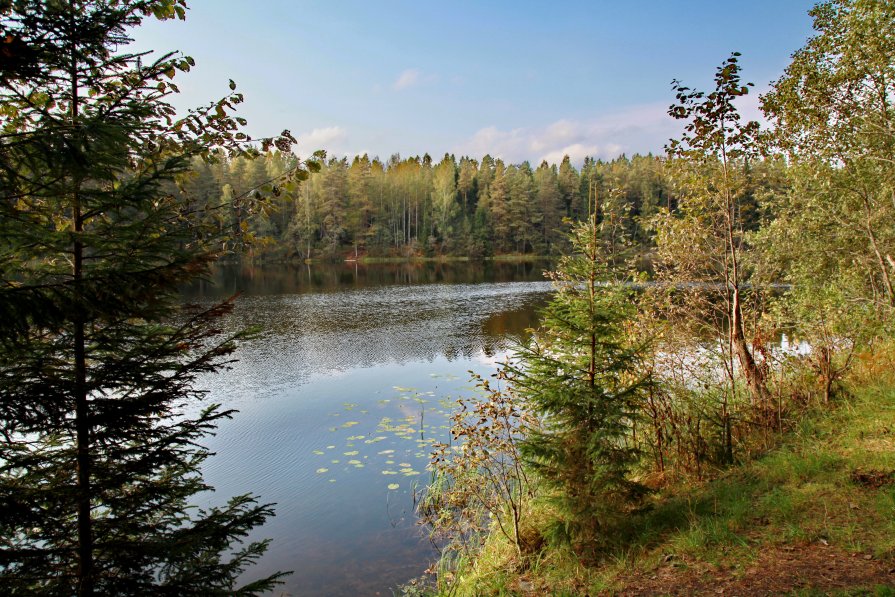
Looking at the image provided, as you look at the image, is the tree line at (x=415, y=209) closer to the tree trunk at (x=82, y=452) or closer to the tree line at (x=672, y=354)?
the tree line at (x=672, y=354)

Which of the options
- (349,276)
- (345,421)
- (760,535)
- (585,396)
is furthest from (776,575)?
(349,276)

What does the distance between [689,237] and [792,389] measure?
2803 mm

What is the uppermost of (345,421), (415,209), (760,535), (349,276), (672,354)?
(415,209)

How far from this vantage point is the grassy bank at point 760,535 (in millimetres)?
4031

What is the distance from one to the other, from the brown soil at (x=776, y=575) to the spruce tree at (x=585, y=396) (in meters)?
0.69

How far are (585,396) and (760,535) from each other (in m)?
1.94

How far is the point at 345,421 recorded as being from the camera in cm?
1255

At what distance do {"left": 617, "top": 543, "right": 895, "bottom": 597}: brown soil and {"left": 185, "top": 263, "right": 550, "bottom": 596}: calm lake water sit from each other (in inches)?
142

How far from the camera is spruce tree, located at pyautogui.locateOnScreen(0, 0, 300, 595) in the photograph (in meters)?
2.62

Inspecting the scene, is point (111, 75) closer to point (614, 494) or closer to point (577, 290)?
point (577, 290)

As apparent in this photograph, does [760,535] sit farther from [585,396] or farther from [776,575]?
[585,396]

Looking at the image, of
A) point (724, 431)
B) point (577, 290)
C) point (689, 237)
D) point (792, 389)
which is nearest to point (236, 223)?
point (577, 290)

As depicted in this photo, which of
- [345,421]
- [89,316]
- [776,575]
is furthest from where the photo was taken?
[345,421]

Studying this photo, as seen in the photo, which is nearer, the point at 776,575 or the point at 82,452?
the point at 82,452
